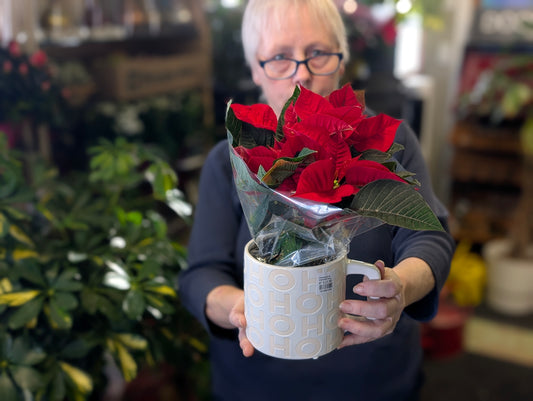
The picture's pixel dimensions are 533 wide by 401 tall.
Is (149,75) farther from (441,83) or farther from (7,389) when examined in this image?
(441,83)

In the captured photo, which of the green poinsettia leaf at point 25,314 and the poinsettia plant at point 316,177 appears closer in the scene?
the poinsettia plant at point 316,177

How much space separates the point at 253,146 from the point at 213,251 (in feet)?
1.12

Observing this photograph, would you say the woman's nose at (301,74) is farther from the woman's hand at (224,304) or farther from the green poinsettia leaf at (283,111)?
the woman's hand at (224,304)

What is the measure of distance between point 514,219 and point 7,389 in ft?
8.80

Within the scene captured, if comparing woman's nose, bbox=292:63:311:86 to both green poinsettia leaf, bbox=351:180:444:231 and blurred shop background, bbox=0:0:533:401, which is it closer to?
green poinsettia leaf, bbox=351:180:444:231

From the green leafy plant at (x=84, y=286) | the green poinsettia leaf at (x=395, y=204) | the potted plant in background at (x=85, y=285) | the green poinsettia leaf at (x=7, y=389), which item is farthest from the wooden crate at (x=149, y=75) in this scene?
the green poinsettia leaf at (x=395, y=204)

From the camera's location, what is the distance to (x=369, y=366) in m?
0.91

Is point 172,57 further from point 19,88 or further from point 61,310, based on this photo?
point 61,310

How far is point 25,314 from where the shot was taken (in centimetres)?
100

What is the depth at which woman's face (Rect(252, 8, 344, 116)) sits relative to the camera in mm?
880

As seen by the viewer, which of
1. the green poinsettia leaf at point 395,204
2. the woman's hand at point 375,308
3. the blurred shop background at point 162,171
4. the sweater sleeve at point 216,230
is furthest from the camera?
→ the blurred shop background at point 162,171

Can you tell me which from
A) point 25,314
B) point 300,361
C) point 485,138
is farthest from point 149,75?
point 485,138

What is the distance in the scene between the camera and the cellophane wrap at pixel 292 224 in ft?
1.96

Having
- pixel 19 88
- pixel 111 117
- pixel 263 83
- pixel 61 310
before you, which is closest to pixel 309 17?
pixel 263 83
